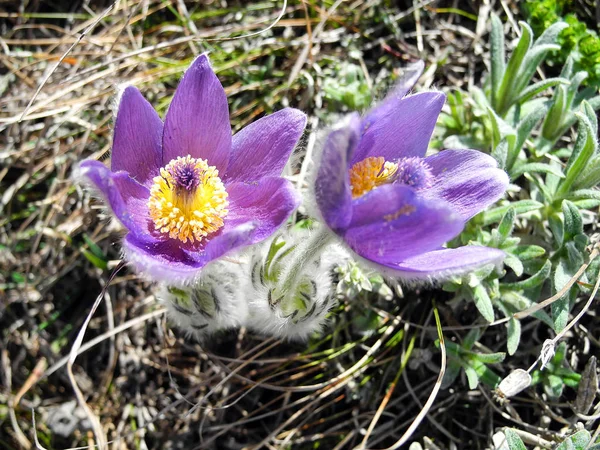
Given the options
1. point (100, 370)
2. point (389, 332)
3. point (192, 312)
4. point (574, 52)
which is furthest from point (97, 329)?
point (574, 52)

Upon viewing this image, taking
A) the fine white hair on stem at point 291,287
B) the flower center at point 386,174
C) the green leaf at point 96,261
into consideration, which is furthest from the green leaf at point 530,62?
the green leaf at point 96,261

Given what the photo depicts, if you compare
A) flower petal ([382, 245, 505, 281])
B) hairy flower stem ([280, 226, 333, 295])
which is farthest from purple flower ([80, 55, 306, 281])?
flower petal ([382, 245, 505, 281])

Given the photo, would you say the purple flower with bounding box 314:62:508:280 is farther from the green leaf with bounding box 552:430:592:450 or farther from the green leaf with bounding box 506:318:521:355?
the green leaf with bounding box 552:430:592:450

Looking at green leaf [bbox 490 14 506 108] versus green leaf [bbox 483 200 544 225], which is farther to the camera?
green leaf [bbox 490 14 506 108]

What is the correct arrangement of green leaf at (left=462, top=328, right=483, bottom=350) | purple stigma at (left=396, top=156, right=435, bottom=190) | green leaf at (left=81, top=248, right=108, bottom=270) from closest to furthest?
purple stigma at (left=396, top=156, right=435, bottom=190)
green leaf at (left=462, top=328, right=483, bottom=350)
green leaf at (left=81, top=248, right=108, bottom=270)

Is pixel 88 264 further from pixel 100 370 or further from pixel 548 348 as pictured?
pixel 548 348
